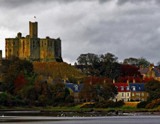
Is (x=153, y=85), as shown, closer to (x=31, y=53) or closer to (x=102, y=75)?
(x=102, y=75)

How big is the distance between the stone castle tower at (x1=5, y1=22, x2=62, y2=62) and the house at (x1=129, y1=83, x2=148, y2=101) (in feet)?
197

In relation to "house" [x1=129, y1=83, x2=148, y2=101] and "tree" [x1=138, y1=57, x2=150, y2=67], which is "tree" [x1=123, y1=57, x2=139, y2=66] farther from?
"house" [x1=129, y1=83, x2=148, y2=101]

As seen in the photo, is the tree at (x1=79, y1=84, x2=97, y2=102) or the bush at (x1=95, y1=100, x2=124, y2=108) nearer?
the bush at (x1=95, y1=100, x2=124, y2=108)

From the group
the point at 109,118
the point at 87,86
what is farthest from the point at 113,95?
the point at 109,118

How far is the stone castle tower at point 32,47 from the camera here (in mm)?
177250

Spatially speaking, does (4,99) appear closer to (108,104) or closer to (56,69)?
(108,104)

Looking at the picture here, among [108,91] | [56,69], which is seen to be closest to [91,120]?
[108,91]

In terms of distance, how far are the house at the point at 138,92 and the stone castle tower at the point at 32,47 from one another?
197ft

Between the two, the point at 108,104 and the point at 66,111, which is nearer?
the point at 66,111

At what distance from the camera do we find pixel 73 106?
111 metres

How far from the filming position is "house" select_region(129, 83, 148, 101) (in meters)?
119

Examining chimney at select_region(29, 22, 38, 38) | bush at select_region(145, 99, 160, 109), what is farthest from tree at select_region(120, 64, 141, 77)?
bush at select_region(145, 99, 160, 109)

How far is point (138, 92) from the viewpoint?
120 metres

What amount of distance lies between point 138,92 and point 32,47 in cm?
6314
